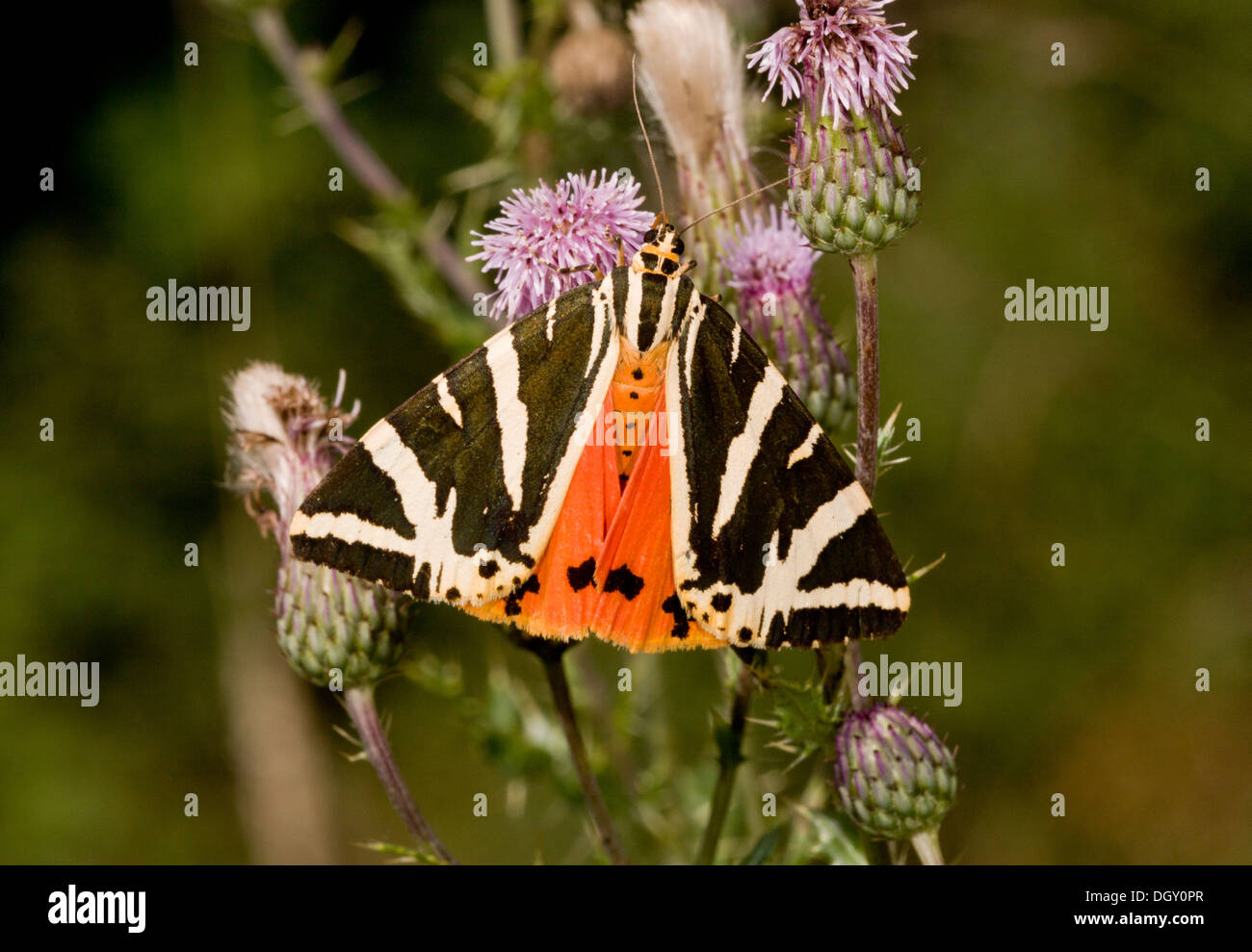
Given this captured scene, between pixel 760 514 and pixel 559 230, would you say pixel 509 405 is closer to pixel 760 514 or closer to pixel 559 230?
pixel 559 230

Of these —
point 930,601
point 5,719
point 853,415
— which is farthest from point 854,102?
point 5,719

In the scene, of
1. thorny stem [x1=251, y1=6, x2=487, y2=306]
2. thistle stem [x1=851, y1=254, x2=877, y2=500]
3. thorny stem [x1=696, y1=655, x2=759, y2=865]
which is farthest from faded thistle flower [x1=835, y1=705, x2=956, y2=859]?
thorny stem [x1=251, y1=6, x2=487, y2=306]

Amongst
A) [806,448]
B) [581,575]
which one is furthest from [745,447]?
[581,575]

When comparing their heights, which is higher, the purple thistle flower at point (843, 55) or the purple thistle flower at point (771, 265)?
the purple thistle flower at point (843, 55)

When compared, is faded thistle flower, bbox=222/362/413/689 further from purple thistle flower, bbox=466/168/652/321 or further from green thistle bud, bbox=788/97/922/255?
green thistle bud, bbox=788/97/922/255

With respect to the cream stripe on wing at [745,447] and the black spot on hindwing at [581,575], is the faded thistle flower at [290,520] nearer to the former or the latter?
the black spot on hindwing at [581,575]

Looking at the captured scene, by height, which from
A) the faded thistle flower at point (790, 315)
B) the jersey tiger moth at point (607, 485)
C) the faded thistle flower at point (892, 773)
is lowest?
the faded thistle flower at point (892, 773)

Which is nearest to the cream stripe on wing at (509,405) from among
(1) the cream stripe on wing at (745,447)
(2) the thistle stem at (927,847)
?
(1) the cream stripe on wing at (745,447)
